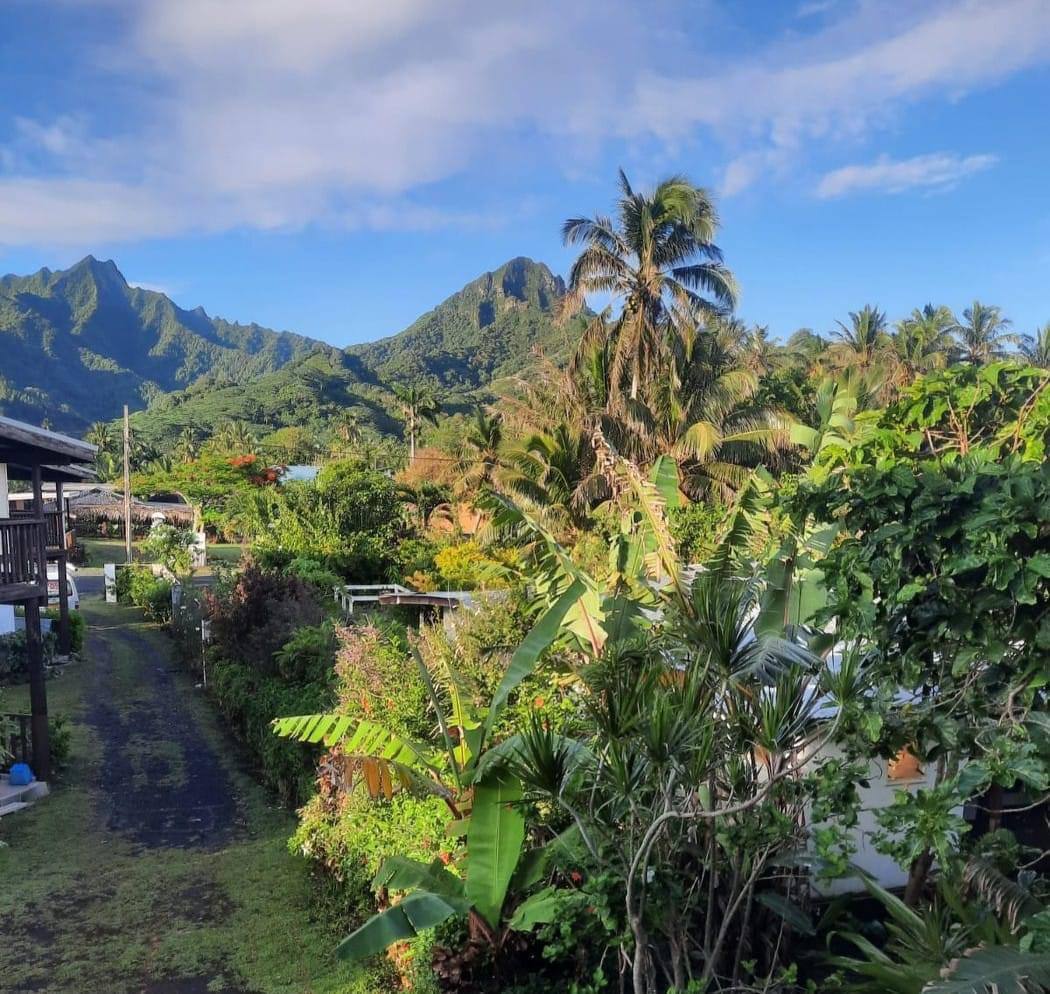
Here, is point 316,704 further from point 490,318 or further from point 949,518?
point 490,318

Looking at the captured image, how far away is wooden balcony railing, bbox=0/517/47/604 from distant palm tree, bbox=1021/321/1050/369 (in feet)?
170

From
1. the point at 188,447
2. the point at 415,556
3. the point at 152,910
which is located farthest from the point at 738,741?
the point at 188,447

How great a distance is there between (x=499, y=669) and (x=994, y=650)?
5.39 metres

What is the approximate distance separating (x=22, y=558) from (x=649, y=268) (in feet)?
60.1

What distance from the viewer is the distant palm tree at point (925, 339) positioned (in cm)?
4428

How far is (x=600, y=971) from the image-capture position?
5.59m

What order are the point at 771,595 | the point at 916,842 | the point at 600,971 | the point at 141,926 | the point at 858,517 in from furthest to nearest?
the point at 141,926 → the point at 771,595 → the point at 600,971 → the point at 858,517 → the point at 916,842

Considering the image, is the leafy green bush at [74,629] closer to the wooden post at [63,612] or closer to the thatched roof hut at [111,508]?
the wooden post at [63,612]

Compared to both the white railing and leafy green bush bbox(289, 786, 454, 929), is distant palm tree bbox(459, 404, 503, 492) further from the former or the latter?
leafy green bush bbox(289, 786, 454, 929)

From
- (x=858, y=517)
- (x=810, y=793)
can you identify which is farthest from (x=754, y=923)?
(x=858, y=517)

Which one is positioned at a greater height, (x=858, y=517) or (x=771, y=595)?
(x=858, y=517)

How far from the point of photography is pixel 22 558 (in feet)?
39.5

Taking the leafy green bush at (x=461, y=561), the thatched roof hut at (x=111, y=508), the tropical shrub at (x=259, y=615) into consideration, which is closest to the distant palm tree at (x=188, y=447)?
the thatched roof hut at (x=111, y=508)

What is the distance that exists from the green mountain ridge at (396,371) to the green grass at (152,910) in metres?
54.9
